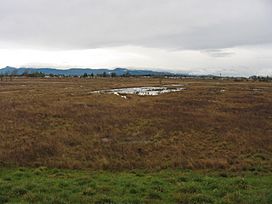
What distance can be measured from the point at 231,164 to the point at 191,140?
19.3 ft

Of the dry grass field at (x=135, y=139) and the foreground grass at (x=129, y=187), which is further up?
the foreground grass at (x=129, y=187)

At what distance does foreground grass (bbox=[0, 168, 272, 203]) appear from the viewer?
10.3m

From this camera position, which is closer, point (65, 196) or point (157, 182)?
point (65, 196)

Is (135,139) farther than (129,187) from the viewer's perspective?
Yes

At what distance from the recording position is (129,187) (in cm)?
1177

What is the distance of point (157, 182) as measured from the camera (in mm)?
12547

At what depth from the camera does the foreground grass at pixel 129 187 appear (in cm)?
1034

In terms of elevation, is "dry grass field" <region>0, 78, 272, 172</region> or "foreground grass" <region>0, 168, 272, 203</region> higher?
"foreground grass" <region>0, 168, 272, 203</region>

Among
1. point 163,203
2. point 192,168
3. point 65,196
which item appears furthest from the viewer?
point 192,168

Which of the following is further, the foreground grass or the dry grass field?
the dry grass field

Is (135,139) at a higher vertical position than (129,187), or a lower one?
lower

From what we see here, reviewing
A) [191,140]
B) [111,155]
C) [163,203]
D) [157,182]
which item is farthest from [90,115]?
[163,203]

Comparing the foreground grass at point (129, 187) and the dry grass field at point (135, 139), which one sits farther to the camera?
the dry grass field at point (135, 139)

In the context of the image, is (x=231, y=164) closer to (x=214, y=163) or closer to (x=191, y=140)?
(x=214, y=163)
